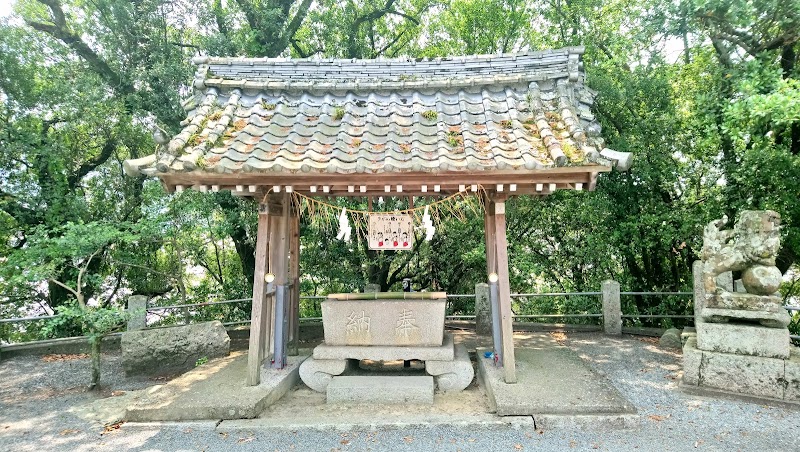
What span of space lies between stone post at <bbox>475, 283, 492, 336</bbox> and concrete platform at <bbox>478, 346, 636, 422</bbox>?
3060 mm

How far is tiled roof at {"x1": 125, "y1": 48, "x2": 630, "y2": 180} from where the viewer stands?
455 centimetres

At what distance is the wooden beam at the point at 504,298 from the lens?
5.29 metres

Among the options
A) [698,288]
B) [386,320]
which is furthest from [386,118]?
[698,288]

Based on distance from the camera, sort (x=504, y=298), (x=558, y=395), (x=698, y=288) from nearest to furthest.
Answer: (x=558, y=395)
(x=504, y=298)
(x=698, y=288)

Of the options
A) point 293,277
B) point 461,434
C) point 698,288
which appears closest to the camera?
point 461,434

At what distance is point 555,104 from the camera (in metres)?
5.80

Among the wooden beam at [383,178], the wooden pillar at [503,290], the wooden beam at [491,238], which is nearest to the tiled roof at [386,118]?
the wooden beam at [383,178]

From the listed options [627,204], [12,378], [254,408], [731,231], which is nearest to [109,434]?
[254,408]

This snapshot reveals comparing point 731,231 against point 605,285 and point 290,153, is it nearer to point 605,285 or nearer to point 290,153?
point 605,285

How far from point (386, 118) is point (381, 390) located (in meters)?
3.48

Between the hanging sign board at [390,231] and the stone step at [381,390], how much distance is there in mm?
1689

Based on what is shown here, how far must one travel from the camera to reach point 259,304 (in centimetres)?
544

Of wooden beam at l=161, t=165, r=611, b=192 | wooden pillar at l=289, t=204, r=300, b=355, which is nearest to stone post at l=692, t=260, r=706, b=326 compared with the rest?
wooden beam at l=161, t=165, r=611, b=192

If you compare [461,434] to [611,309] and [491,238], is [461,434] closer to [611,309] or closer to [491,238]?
[491,238]
